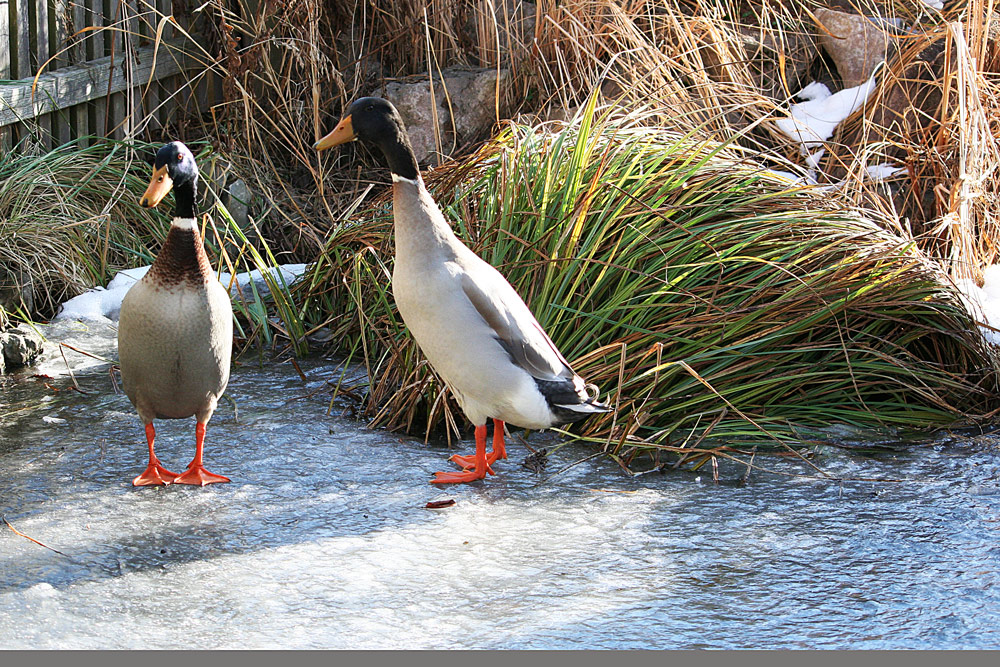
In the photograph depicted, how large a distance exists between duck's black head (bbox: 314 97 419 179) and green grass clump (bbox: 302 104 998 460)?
2.41 ft

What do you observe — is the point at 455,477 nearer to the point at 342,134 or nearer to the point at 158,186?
the point at 342,134

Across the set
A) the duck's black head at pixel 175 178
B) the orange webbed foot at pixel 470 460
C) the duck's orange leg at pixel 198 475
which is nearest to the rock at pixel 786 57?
the orange webbed foot at pixel 470 460

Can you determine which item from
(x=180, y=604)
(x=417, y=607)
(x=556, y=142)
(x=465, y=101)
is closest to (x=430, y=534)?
(x=417, y=607)

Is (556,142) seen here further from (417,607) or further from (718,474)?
(417,607)

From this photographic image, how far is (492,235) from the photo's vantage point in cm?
391

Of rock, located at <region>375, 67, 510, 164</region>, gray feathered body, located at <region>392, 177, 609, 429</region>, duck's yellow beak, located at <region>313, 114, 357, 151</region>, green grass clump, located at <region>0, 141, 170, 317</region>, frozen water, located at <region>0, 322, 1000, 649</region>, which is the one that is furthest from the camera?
rock, located at <region>375, 67, 510, 164</region>

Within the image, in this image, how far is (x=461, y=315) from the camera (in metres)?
2.94

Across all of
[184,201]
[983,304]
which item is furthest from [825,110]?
[184,201]

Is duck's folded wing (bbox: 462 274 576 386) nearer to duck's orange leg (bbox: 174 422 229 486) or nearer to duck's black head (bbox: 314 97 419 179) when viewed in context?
duck's black head (bbox: 314 97 419 179)

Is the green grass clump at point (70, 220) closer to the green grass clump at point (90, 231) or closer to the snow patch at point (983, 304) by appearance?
the green grass clump at point (90, 231)

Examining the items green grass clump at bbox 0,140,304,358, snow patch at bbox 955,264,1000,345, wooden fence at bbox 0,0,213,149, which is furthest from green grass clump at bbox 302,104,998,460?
wooden fence at bbox 0,0,213,149

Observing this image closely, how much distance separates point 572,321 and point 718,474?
0.85m

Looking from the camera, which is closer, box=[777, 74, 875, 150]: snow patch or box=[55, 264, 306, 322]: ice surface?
box=[55, 264, 306, 322]: ice surface

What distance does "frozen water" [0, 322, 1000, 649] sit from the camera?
2.21m
